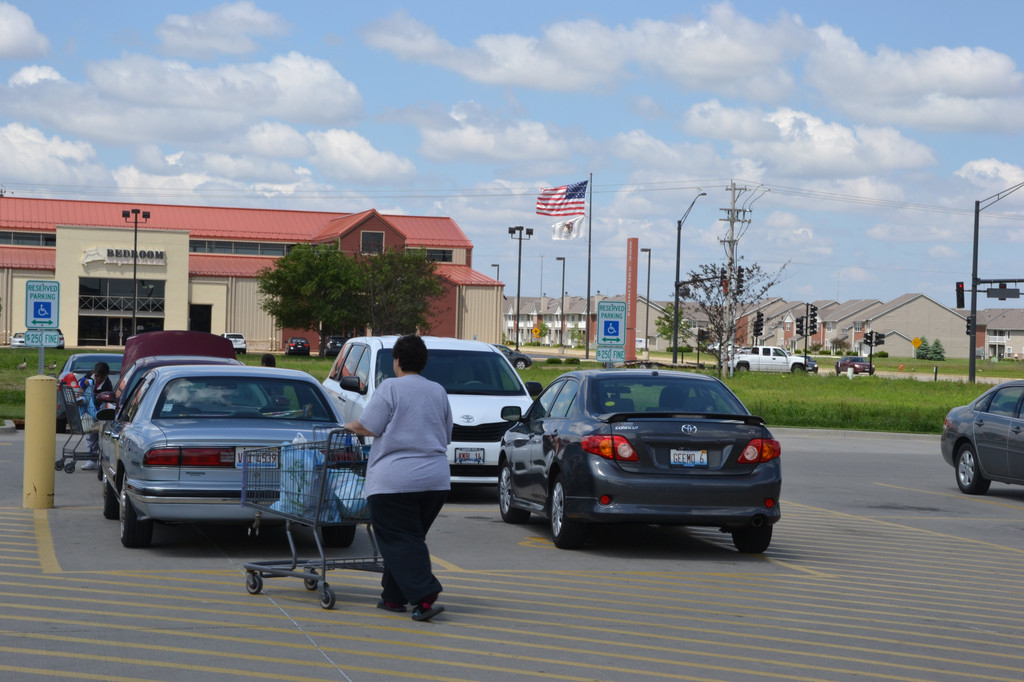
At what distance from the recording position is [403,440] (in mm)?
7348

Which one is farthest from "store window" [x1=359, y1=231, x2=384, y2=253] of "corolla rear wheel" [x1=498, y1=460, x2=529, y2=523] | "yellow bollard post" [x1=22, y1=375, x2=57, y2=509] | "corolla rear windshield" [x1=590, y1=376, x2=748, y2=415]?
"corolla rear windshield" [x1=590, y1=376, x2=748, y2=415]

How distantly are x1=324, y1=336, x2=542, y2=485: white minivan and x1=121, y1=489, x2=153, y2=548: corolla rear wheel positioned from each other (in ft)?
15.2

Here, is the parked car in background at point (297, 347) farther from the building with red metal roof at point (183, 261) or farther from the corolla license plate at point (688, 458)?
the corolla license plate at point (688, 458)

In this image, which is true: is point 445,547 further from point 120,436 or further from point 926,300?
point 926,300

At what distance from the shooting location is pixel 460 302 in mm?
90250

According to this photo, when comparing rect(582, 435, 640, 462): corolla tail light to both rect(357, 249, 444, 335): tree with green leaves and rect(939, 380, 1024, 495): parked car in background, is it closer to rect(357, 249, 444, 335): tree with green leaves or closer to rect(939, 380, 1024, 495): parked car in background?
rect(939, 380, 1024, 495): parked car in background

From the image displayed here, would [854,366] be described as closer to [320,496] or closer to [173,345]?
[173,345]

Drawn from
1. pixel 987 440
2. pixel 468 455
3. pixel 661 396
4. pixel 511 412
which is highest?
pixel 661 396

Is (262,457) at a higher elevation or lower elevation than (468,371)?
lower

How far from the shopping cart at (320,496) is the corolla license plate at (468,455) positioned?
583 centimetres

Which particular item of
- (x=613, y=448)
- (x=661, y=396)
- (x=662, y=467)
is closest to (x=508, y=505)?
(x=661, y=396)

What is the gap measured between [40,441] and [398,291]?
62344mm

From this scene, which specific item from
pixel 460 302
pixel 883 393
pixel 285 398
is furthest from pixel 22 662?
pixel 460 302

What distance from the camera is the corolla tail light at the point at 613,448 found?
10.1 meters
